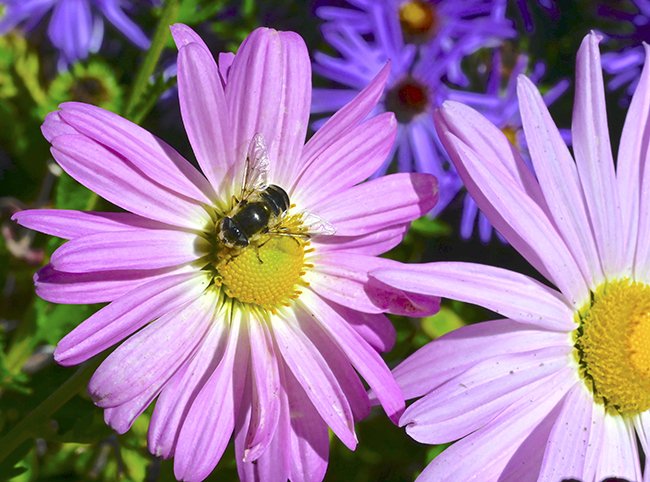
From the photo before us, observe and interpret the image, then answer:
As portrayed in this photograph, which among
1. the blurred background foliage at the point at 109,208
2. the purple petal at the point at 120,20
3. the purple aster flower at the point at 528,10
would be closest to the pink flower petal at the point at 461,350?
the blurred background foliage at the point at 109,208

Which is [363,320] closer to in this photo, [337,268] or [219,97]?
[337,268]

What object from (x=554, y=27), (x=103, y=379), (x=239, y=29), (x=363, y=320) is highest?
(x=554, y=27)

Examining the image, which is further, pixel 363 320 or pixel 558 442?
pixel 363 320

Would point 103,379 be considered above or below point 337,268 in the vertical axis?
below

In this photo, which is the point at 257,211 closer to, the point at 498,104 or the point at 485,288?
the point at 485,288

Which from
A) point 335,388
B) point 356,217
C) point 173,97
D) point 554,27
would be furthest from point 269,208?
point 554,27

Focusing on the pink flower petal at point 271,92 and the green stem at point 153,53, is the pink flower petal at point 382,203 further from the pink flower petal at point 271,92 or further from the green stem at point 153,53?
the green stem at point 153,53
